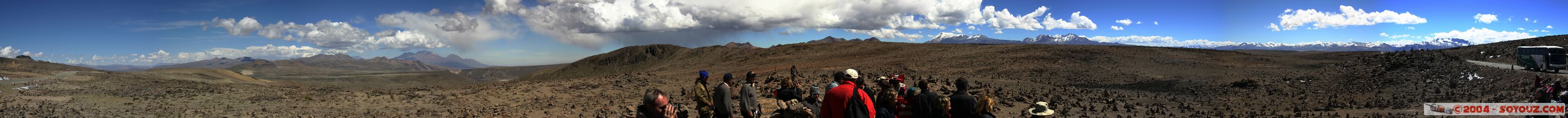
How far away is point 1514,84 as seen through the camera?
1278 centimetres

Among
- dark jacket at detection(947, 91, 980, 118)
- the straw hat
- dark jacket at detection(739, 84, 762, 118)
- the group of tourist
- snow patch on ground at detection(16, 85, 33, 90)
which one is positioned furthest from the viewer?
snow patch on ground at detection(16, 85, 33, 90)

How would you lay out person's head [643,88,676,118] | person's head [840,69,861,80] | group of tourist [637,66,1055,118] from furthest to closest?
1. person's head [840,69,861,80]
2. group of tourist [637,66,1055,118]
3. person's head [643,88,676,118]

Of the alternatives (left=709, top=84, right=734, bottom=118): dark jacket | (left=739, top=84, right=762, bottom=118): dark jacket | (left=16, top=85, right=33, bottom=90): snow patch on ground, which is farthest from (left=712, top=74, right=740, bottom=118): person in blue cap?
(left=16, top=85, right=33, bottom=90): snow patch on ground

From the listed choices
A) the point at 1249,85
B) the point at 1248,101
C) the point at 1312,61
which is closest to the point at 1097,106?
the point at 1248,101

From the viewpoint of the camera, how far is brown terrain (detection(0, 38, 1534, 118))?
12.4 meters

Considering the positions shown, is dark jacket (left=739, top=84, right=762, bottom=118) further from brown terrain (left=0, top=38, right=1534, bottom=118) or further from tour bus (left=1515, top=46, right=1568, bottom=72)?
tour bus (left=1515, top=46, right=1568, bottom=72)

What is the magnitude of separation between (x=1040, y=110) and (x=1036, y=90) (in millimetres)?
5424

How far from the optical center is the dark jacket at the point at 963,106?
225 inches

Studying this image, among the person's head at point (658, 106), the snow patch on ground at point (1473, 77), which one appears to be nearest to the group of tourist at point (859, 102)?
the person's head at point (658, 106)

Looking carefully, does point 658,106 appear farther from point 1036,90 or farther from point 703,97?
point 1036,90

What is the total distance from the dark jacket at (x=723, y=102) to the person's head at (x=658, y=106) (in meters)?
2.21

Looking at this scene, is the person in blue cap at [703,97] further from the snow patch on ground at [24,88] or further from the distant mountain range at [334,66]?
the distant mountain range at [334,66]

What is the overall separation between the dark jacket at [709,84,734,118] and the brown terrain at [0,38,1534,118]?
531 cm

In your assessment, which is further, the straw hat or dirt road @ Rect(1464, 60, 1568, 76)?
dirt road @ Rect(1464, 60, 1568, 76)
